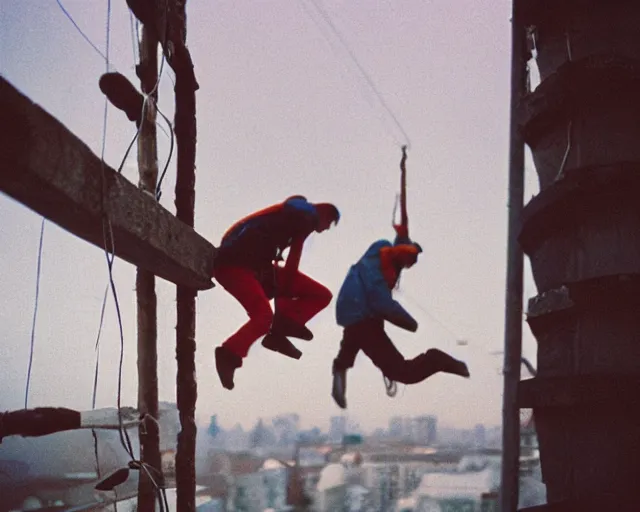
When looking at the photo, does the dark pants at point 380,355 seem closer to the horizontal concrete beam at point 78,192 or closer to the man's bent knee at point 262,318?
the man's bent knee at point 262,318

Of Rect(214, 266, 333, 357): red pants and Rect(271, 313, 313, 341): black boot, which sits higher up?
Rect(214, 266, 333, 357): red pants

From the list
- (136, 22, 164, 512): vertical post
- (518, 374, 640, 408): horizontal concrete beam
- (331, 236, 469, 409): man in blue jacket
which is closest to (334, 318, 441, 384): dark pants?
(331, 236, 469, 409): man in blue jacket

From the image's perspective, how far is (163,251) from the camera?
3.99m

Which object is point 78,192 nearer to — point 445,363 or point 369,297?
point 369,297

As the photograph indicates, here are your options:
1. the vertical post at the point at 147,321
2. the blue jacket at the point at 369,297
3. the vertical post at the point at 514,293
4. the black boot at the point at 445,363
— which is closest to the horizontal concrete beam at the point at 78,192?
the blue jacket at the point at 369,297

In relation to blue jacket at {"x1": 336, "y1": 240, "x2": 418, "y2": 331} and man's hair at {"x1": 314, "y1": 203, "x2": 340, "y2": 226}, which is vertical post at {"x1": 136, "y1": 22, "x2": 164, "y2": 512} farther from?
blue jacket at {"x1": 336, "y1": 240, "x2": 418, "y2": 331}

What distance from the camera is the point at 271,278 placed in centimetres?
462

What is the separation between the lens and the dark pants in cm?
438

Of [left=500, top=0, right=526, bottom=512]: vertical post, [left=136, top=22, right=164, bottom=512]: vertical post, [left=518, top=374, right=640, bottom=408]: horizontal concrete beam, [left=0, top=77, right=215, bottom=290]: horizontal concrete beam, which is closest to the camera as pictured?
[left=0, top=77, right=215, bottom=290]: horizontal concrete beam

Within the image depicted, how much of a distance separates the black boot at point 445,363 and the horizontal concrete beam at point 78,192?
1658 millimetres

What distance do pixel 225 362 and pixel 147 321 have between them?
2136 mm

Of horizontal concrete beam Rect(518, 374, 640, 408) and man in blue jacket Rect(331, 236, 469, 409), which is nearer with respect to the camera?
Answer: man in blue jacket Rect(331, 236, 469, 409)

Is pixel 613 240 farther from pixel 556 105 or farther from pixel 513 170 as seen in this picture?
pixel 513 170

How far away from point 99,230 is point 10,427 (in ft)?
7.27
